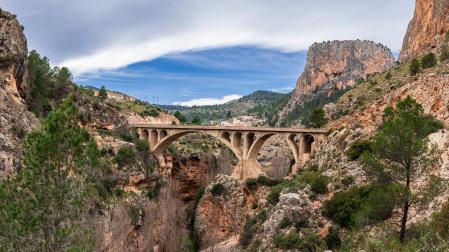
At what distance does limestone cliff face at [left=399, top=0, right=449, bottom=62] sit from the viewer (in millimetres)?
65438

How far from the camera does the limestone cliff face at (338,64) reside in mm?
172875

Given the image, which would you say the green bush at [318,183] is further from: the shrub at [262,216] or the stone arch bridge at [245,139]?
the stone arch bridge at [245,139]

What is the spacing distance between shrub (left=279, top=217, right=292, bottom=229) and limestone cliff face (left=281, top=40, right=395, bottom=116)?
476 ft

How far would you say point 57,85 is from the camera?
5156 centimetres

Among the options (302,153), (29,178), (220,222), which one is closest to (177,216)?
(220,222)

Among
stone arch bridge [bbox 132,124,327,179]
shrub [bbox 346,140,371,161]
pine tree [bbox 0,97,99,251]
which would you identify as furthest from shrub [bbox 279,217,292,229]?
pine tree [bbox 0,97,99,251]

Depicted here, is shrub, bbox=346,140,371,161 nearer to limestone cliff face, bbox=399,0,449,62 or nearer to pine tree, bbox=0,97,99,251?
pine tree, bbox=0,97,99,251

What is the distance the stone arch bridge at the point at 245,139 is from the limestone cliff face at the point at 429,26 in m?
31.5

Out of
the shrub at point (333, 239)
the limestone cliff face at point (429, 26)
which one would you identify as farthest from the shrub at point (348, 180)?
the limestone cliff face at point (429, 26)

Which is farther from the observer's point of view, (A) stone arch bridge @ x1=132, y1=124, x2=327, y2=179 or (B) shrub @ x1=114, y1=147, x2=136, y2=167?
(A) stone arch bridge @ x1=132, y1=124, x2=327, y2=179

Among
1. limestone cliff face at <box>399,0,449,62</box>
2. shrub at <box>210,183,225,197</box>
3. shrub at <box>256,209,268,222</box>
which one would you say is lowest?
shrub at <box>256,209,268,222</box>

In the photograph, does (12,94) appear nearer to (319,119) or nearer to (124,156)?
(124,156)

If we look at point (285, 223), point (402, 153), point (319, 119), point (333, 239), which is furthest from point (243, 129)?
point (402, 153)

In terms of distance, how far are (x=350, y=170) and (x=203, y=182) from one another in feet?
119
